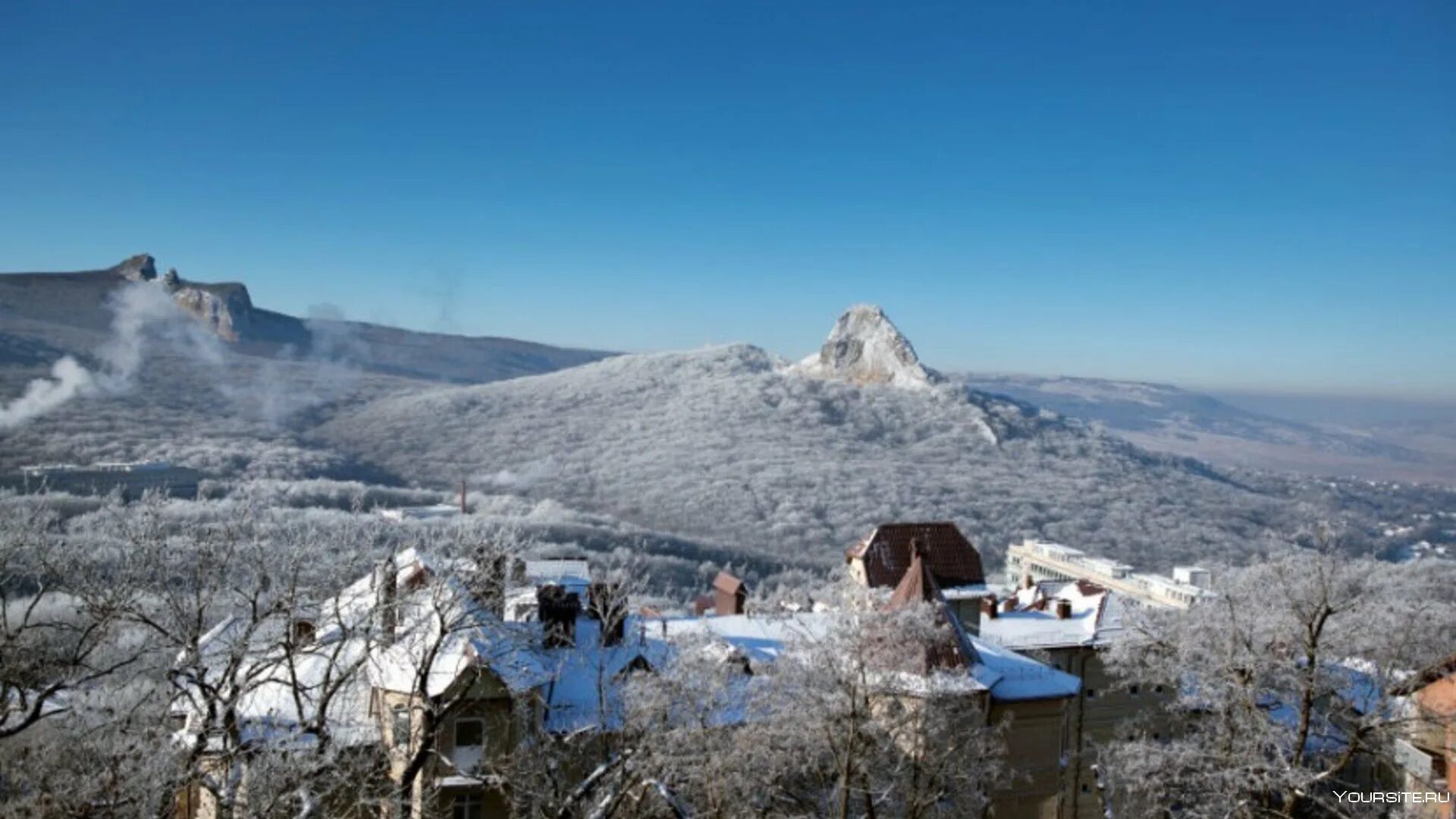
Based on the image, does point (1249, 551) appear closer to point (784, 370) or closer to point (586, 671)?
point (784, 370)

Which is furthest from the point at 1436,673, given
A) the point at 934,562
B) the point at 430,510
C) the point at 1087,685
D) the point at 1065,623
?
the point at 430,510

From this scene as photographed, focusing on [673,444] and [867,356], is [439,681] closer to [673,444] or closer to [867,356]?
[673,444]

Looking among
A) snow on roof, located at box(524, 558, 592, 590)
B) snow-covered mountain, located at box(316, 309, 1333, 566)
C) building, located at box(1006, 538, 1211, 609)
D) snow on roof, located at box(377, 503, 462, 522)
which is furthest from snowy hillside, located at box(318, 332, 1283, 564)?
snow on roof, located at box(524, 558, 592, 590)

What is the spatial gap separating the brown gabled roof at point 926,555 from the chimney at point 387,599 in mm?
17900

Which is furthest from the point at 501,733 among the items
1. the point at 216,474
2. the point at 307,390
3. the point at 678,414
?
the point at 307,390

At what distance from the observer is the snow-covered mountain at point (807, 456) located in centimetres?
11950

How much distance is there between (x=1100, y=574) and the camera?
3634 inches

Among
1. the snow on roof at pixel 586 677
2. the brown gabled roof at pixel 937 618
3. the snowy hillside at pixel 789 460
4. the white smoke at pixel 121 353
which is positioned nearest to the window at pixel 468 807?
the snow on roof at pixel 586 677

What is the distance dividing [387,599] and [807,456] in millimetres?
122680

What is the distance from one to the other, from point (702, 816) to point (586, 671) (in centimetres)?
739

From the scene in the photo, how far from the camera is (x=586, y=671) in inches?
971

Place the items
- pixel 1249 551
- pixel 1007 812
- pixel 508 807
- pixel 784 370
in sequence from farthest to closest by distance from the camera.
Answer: pixel 784 370
pixel 1249 551
pixel 1007 812
pixel 508 807

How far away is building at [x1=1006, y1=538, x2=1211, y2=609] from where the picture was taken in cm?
8219

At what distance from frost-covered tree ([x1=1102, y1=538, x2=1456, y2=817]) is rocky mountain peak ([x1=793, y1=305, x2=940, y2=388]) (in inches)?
5714
